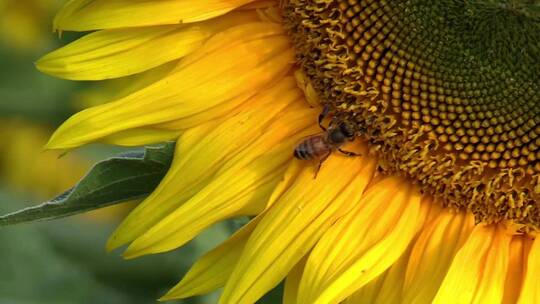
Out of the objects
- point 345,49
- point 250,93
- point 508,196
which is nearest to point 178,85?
point 250,93

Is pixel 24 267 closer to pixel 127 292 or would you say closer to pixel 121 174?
pixel 127 292

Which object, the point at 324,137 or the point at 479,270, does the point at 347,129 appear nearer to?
the point at 324,137

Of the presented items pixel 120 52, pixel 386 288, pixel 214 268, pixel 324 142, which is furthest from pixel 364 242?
pixel 120 52

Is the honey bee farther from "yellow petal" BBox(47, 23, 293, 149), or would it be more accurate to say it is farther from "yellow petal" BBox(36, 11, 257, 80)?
"yellow petal" BBox(36, 11, 257, 80)

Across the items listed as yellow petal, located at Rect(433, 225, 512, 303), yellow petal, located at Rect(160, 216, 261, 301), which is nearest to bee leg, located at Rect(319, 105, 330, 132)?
yellow petal, located at Rect(160, 216, 261, 301)


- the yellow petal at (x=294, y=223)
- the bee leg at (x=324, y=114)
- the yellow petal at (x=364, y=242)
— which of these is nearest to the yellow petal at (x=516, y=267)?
the yellow petal at (x=364, y=242)

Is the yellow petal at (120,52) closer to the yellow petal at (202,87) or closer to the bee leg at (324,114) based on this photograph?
the yellow petal at (202,87)
